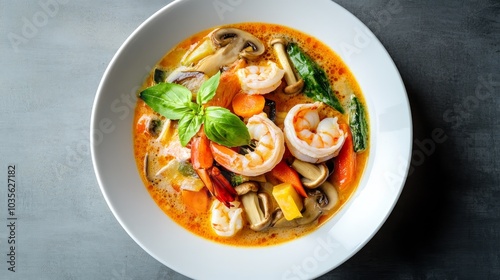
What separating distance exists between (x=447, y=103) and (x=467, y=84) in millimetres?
186

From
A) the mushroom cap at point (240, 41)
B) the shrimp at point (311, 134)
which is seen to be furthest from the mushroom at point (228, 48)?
the shrimp at point (311, 134)

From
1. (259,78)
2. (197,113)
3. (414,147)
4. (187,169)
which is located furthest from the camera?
(414,147)

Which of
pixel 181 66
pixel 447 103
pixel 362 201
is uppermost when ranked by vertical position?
pixel 447 103

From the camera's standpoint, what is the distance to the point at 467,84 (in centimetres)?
340

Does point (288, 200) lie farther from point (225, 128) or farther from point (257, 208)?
point (225, 128)

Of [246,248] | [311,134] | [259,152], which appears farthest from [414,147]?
[246,248]

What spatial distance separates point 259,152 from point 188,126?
0.43 metres

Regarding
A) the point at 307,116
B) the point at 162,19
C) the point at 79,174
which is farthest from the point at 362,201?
the point at 79,174

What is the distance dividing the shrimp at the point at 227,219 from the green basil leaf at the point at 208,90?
65 cm

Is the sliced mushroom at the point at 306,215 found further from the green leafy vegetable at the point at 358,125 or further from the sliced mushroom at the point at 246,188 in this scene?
the green leafy vegetable at the point at 358,125

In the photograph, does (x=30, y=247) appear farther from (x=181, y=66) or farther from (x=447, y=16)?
(x=447, y=16)

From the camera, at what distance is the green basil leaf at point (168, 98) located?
3.01 meters

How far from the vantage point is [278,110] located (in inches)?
128

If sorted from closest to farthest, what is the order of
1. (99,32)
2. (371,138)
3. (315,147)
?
(315,147) < (371,138) < (99,32)
